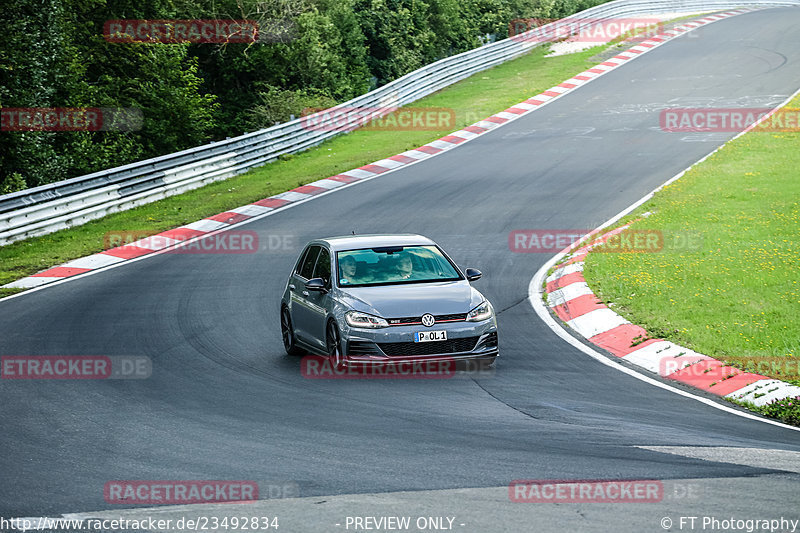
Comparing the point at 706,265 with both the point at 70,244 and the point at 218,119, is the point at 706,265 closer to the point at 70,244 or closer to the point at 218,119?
the point at 70,244

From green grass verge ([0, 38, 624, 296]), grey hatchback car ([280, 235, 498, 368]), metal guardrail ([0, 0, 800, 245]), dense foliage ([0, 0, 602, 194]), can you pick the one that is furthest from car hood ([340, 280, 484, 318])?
dense foliage ([0, 0, 602, 194])

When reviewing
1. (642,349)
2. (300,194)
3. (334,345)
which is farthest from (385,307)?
(300,194)

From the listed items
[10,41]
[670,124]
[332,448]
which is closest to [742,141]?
[670,124]

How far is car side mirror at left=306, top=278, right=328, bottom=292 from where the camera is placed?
12141 mm

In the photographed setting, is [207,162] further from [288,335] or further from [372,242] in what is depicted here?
[372,242]

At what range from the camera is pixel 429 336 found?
11211 millimetres

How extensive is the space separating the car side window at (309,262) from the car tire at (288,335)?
1.74ft

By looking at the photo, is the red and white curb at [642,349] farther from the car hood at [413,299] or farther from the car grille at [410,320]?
the car grille at [410,320]

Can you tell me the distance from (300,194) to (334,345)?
46.7ft

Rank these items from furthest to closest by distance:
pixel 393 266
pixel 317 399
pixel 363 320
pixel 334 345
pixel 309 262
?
pixel 309 262 → pixel 393 266 → pixel 334 345 → pixel 363 320 → pixel 317 399

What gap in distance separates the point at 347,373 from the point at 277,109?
24364 mm

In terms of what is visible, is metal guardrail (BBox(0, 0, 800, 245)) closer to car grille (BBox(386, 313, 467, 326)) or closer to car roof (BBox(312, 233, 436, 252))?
car roof (BBox(312, 233, 436, 252))

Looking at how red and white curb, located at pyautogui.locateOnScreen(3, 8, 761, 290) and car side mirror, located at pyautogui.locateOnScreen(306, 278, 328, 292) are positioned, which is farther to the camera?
red and white curb, located at pyautogui.locateOnScreen(3, 8, 761, 290)

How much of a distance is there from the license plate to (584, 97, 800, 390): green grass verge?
3230 mm
